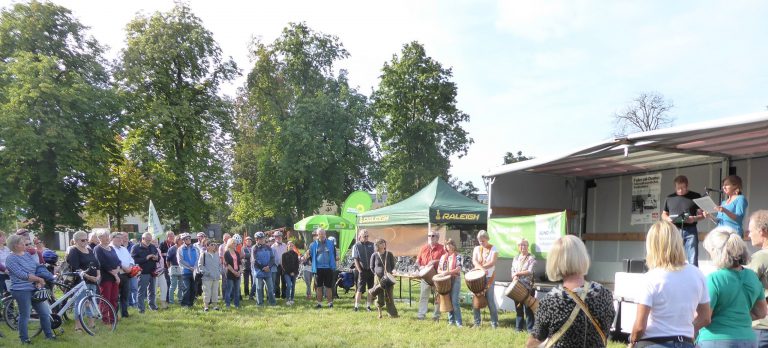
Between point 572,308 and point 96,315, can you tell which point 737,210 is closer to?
point 572,308

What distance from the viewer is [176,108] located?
26391 millimetres

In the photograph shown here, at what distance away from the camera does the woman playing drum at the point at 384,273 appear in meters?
A: 10.5

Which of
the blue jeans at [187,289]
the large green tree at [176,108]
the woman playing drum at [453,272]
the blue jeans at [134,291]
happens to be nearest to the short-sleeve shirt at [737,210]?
the woman playing drum at [453,272]

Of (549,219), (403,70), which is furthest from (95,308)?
(403,70)

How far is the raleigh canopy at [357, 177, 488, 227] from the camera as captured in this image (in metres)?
13.5

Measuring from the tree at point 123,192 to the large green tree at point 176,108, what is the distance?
2.94 ft

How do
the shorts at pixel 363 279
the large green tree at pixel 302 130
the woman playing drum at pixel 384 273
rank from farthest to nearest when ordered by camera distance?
the large green tree at pixel 302 130 → the shorts at pixel 363 279 → the woman playing drum at pixel 384 273

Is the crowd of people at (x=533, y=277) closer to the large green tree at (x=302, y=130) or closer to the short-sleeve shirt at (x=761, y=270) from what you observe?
the short-sleeve shirt at (x=761, y=270)

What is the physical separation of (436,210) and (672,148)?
6093 millimetres

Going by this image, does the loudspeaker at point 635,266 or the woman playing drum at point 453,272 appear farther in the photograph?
the woman playing drum at point 453,272

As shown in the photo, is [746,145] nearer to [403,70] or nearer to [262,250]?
[262,250]

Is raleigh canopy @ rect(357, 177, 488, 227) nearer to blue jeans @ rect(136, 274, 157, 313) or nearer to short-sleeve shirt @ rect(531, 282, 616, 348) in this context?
blue jeans @ rect(136, 274, 157, 313)

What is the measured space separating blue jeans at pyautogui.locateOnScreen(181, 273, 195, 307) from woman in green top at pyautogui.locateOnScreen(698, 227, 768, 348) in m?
10.5

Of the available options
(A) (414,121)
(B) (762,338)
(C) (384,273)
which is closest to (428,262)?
(C) (384,273)
